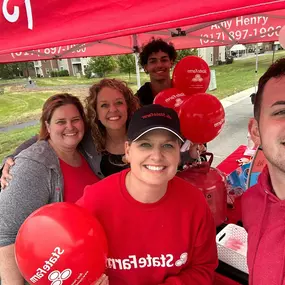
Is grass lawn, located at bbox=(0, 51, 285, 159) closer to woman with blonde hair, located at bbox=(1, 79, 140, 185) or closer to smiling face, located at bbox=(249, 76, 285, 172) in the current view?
woman with blonde hair, located at bbox=(1, 79, 140, 185)

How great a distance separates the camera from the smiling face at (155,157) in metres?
1.20

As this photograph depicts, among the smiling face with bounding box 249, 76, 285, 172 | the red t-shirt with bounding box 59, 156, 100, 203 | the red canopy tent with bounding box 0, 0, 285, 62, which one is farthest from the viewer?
the red t-shirt with bounding box 59, 156, 100, 203

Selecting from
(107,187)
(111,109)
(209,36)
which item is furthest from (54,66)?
(107,187)

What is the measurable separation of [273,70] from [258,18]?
317 centimetres

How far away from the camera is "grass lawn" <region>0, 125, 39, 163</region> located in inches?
282

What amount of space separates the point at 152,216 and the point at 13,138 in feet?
25.3

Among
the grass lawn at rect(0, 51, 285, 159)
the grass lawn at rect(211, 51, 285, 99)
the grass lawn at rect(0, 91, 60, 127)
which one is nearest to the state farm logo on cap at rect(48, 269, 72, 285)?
the grass lawn at rect(0, 51, 285, 159)

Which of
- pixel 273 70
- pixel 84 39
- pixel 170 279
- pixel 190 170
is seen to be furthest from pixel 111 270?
pixel 273 70

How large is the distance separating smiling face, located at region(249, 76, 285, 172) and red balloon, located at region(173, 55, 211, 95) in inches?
53.6

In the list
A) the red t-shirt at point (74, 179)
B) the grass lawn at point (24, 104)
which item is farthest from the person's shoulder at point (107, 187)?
the grass lawn at point (24, 104)

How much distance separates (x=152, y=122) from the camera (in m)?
1.22

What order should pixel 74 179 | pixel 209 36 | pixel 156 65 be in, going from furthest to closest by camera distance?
pixel 209 36, pixel 156 65, pixel 74 179

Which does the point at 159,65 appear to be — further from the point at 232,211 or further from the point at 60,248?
the point at 60,248

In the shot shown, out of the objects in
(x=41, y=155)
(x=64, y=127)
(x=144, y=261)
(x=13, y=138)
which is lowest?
(x=13, y=138)
